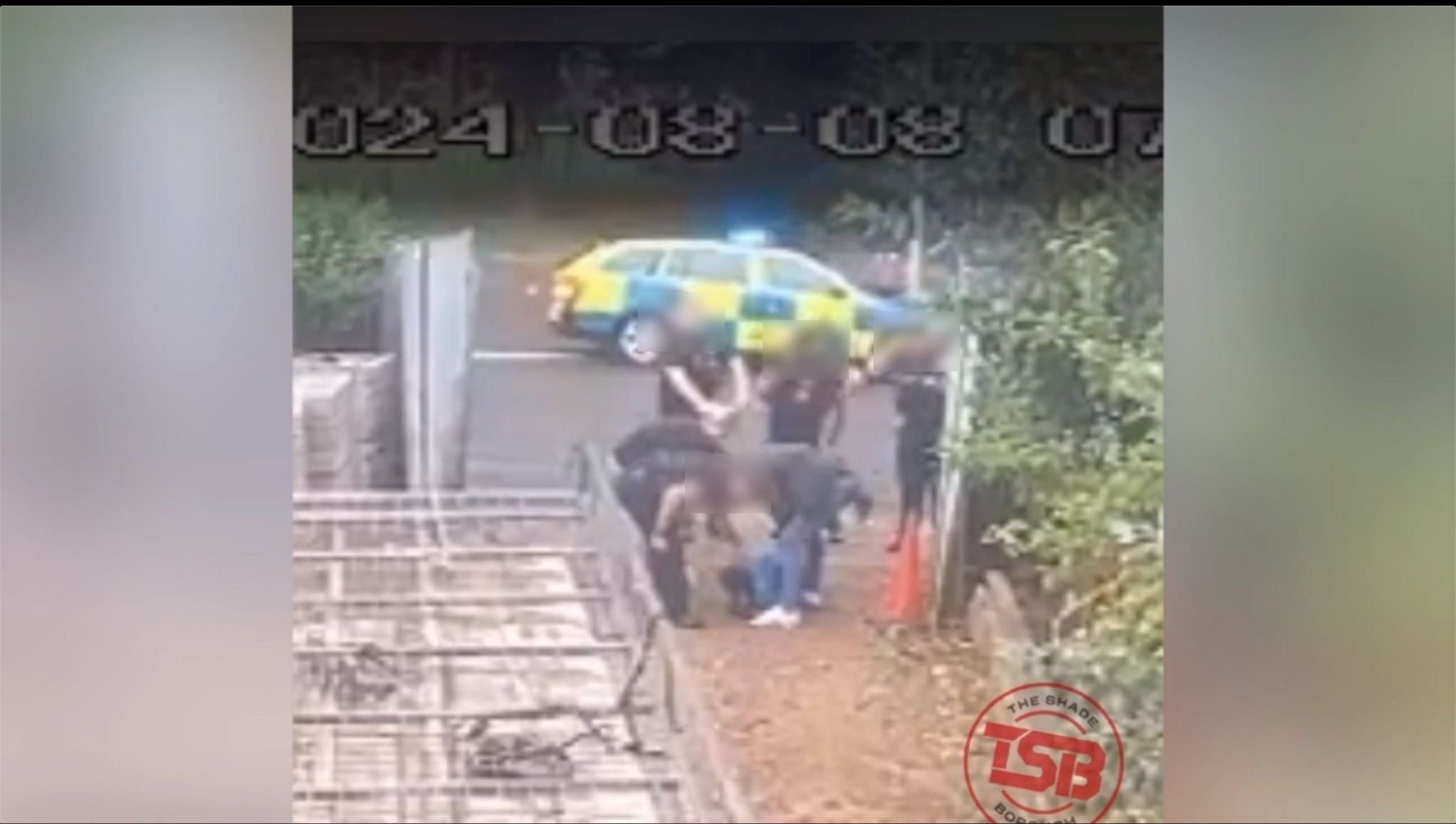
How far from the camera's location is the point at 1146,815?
4.07ft

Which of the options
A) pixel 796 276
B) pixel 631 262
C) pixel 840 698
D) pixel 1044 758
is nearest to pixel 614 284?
pixel 631 262

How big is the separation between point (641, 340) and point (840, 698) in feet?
1.09

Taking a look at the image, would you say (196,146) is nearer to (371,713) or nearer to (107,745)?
(107,745)

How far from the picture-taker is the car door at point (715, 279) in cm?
135

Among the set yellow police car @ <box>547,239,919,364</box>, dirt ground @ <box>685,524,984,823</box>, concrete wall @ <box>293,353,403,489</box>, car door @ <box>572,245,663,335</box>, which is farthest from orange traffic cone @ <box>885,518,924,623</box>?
concrete wall @ <box>293,353,403,489</box>

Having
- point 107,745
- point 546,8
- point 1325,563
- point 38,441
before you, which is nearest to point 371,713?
point 107,745

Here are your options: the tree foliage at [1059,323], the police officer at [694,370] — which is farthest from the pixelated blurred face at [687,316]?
Result: the tree foliage at [1059,323]

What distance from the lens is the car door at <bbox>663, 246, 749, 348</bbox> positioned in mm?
1350

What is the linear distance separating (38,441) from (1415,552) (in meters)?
0.82

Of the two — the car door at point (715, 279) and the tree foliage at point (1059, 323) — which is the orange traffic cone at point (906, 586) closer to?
the tree foliage at point (1059, 323)

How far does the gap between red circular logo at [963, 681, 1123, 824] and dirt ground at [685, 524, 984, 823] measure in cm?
3

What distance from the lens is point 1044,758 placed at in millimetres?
1303

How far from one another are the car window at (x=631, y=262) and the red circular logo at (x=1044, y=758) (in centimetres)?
44

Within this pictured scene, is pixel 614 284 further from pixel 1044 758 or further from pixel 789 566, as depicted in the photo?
pixel 1044 758
